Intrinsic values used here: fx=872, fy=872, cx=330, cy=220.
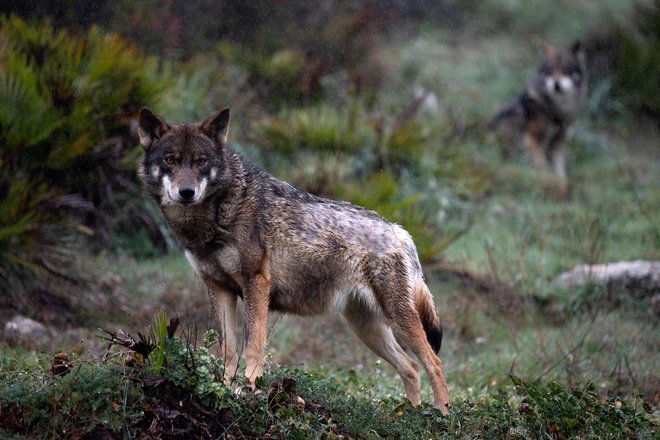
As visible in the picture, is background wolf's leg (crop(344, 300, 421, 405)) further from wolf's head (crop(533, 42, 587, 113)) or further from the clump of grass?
wolf's head (crop(533, 42, 587, 113))

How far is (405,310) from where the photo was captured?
6102mm

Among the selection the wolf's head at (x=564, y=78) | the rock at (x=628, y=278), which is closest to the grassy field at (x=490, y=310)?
the rock at (x=628, y=278)

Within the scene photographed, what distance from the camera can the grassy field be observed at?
17.9 ft

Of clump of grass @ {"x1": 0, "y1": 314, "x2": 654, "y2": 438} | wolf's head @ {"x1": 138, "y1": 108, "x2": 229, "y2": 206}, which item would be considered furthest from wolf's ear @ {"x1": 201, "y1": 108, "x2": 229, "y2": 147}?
clump of grass @ {"x1": 0, "y1": 314, "x2": 654, "y2": 438}

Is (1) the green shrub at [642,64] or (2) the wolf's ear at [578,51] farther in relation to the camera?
(1) the green shrub at [642,64]

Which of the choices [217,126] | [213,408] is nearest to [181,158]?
[217,126]

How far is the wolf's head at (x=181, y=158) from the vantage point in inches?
229

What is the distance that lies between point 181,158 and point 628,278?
6.42m

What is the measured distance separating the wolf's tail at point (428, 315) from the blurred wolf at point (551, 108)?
1063 cm

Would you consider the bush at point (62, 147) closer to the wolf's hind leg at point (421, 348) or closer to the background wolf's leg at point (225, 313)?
the background wolf's leg at point (225, 313)

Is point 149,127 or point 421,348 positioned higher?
point 149,127

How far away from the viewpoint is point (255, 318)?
5.84 metres

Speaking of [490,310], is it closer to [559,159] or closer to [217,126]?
[217,126]

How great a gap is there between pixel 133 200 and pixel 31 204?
2.54 meters
